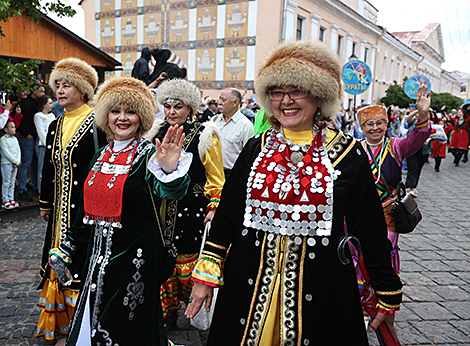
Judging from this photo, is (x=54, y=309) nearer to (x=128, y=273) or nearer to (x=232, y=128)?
(x=128, y=273)

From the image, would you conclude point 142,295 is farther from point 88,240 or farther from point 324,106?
point 324,106

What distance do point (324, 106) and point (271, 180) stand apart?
1.51 feet

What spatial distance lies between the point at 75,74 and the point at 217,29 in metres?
19.1

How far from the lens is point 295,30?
71.3 feet

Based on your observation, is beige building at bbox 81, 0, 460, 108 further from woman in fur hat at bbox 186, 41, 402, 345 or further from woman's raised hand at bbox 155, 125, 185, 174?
woman in fur hat at bbox 186, 41, 402, 345

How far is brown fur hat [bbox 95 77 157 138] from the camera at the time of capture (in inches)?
106

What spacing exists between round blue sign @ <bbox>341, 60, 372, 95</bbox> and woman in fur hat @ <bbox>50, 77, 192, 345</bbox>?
10.1m

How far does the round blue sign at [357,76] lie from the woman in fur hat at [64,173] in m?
9.64

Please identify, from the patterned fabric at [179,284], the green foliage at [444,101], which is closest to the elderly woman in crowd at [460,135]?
the patterned fabric at [179,284]

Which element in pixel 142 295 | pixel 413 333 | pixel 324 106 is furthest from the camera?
pixel 413 333

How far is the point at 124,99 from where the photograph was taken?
269 centimetres

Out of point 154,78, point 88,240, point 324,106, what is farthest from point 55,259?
point 154,78

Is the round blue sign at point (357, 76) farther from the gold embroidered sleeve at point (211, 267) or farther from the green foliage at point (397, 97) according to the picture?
the green foliage at point (397, 97)

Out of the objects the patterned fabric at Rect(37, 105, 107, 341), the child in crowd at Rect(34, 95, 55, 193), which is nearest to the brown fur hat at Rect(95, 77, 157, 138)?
the patterned fabric at Rect(37, 105, 107, 341)
